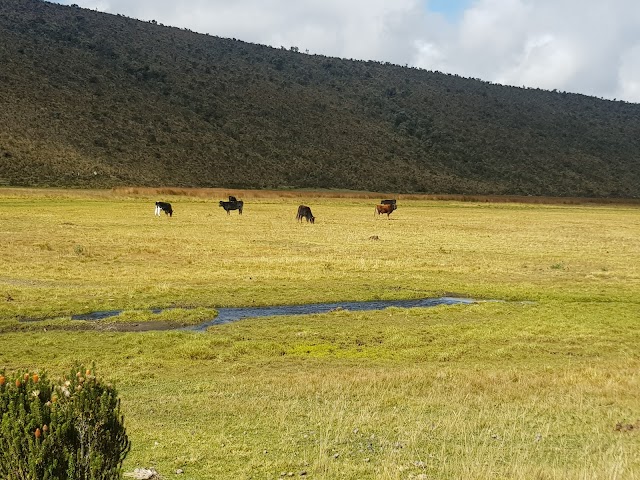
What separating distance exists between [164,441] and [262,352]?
286 inches

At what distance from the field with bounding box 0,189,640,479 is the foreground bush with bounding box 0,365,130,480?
2411 mm

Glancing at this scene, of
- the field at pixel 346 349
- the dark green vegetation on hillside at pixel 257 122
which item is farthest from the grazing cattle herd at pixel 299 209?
the dark green vegetation on hillside at pixel 257 122

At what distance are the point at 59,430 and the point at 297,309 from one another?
17227mm

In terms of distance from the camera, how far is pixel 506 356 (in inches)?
643

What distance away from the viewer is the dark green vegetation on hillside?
99.0 m

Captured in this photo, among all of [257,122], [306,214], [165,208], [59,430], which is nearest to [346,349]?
[59,430]

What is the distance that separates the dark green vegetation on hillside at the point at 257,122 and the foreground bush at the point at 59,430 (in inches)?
3289

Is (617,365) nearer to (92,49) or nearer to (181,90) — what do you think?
(181,90)

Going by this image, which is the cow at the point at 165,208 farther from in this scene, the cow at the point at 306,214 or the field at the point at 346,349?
the field at the point at 346,349

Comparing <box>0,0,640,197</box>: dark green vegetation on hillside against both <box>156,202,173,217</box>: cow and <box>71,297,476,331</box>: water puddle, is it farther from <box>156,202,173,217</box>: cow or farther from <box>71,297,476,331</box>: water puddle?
<box>71,297,476,331</box>: water puddle

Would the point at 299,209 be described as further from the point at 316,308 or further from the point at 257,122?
the point at 257,122

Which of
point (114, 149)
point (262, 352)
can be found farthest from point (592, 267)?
point (114, 149)

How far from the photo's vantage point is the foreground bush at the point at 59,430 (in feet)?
18.7

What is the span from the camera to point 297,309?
22.9m
